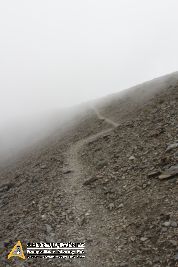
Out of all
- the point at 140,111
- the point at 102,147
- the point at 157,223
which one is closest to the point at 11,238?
the point at 157,223

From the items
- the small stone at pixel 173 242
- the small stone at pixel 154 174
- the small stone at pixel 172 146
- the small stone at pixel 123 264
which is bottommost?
the small stone at pixel 123 264

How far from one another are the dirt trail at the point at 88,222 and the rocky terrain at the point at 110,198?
0.05 meters

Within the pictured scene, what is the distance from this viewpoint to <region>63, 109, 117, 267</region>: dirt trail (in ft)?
39.3

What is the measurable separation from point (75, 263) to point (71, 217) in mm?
3467

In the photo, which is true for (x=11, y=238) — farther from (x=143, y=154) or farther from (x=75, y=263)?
(x=143, y=154)

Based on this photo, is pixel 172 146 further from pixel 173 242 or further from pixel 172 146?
pixel 173 242

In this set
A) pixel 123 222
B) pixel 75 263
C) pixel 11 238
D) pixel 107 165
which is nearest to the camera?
pixel 75 263

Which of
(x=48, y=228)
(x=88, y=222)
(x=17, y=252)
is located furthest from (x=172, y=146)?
(x=17, y=252)

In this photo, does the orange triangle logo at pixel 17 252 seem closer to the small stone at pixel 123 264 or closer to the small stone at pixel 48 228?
the small stone at pixel 48 228

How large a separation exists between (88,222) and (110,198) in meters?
2.13

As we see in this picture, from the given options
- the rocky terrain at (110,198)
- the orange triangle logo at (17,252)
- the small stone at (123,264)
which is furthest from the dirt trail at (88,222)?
the orange triangle logo at (17,252)

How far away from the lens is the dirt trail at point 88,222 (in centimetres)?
1199

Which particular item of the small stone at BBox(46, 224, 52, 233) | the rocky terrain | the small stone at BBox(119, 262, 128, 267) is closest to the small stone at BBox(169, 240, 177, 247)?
the rocky terrain

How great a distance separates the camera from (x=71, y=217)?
15203mm
